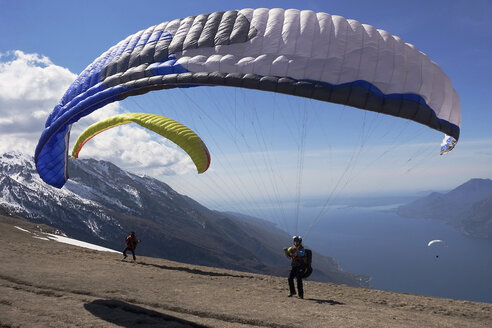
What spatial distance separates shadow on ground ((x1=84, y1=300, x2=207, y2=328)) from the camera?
302 inches

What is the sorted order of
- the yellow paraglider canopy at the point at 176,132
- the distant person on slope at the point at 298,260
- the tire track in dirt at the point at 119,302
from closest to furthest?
the tire track in dirt at the point at 119,302 → the distant person on slope at the point at 298,260 → the yellow paraglider canopy at the point at 176,132

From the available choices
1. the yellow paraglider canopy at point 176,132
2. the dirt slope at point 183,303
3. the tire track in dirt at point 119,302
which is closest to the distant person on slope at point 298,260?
the dirt slope at point 183,303

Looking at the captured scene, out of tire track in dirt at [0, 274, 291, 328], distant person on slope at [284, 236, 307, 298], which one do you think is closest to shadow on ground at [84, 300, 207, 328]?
tire track in dirt at [0, 274, 291, 328]

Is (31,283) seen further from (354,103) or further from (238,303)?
(354,103)

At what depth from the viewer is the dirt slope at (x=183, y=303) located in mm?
7887

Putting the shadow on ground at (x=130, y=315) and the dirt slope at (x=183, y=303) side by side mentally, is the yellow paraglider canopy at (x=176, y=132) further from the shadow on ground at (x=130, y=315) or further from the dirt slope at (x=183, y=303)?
the shadow on ground at (x=130, y=315)

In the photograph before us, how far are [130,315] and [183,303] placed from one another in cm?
177

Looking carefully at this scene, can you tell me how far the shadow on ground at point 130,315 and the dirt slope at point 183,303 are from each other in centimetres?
2

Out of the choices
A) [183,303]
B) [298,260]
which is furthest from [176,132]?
[298,260]

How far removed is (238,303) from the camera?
32.8 feet

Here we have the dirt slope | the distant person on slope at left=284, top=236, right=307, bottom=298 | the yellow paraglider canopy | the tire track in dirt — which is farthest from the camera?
the yellow paraglider canopy

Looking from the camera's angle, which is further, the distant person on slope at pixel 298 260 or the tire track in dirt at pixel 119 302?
the distant person on slope at pixel 298 260

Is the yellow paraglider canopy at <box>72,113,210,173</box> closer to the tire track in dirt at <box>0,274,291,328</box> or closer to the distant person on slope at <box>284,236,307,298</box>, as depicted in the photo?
the distant person on slope at <box>284,236,307,298</box>

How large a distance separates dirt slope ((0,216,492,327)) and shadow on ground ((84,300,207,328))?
22mm
